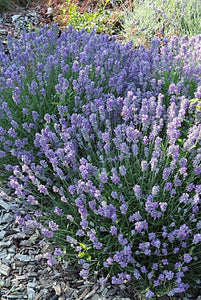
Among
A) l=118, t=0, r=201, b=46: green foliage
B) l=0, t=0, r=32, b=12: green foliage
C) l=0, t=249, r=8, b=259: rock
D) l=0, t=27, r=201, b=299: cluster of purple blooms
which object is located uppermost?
l=0, t=0, r=32, b=12: green foliage

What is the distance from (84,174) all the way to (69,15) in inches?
171

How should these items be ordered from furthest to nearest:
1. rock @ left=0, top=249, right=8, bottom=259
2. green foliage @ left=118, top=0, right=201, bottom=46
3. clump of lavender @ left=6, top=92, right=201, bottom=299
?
green foliage @ left=118, top=0, right=201, bottom=46, rock @ left=0, top=249, right=8, bottom=259, clump of lavender @ left=6, top=92, right=201, bottom=299

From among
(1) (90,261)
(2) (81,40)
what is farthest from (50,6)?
(1) (90,261)

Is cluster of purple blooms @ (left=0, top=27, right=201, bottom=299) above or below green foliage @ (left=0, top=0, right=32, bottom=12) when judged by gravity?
below

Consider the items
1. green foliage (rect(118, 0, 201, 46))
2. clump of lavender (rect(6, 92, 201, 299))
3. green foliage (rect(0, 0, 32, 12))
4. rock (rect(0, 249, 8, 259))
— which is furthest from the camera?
green foliage (rect(0, 0, 32, 12))

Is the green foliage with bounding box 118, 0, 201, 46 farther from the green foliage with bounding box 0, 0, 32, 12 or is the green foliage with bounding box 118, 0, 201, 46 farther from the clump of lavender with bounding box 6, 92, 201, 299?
the clump of lavender with bounding box 6, 92, 201, 299

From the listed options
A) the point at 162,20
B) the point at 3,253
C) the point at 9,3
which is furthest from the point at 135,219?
the point at 9,3

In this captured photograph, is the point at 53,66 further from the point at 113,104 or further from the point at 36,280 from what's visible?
the point at 36,280

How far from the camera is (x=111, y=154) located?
2.53 meters

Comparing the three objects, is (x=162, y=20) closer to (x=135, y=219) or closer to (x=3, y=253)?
(x=135, y=219)

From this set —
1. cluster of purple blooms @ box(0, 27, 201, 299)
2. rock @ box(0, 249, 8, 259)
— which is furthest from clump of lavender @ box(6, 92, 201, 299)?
rock @ box(0, 249, 8, 259)

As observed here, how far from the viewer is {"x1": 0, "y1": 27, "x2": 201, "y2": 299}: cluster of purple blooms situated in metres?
2.04

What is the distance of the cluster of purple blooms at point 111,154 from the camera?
2041mm

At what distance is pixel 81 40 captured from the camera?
3.69 m
